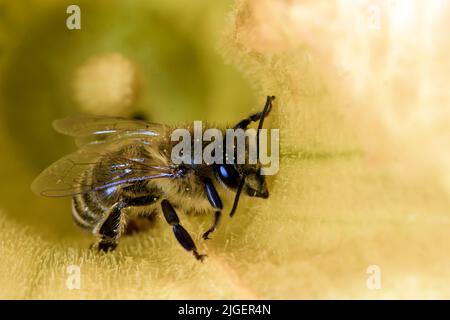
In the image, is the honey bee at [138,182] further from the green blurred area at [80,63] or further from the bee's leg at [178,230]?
the green blurred area at [80,63]

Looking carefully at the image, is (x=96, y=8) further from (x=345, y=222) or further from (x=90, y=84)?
(x=345, y=222)

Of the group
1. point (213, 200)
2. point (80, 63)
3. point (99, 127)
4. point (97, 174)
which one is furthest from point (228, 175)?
point (80, 63)

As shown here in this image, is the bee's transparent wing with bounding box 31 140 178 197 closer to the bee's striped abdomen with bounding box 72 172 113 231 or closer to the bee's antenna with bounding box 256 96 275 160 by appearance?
the bee's striped abdomen with bounding box 72 172 113 231

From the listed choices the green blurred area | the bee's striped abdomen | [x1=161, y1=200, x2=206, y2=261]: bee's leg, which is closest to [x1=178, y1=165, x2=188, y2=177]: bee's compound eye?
[x1=161, y1=200, x2=206, y2=261]: bee's leg

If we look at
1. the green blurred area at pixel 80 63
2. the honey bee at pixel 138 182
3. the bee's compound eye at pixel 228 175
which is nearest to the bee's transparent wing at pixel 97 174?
the honey bee at pixel 138 182

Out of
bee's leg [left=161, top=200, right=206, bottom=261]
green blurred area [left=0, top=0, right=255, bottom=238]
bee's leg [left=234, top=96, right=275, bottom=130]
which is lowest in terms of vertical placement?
bee's leg [left=161, top=200, right=206, bottom=261]
